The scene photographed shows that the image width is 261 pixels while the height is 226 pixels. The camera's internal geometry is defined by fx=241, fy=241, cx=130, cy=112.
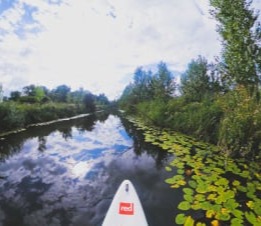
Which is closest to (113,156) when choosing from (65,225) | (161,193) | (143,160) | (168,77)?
(143,160)

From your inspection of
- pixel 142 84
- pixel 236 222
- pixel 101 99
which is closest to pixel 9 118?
pixel 236 222

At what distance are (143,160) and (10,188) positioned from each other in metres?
4.22

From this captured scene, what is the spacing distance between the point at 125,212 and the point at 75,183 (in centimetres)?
285

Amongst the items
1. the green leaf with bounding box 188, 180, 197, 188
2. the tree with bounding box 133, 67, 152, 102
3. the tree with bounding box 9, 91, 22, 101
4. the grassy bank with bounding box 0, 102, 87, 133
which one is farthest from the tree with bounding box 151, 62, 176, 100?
the tree with bounding box 9, 91, 22, 101

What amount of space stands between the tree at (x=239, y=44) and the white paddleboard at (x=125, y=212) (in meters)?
6.66

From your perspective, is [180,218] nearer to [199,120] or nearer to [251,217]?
[251,217]

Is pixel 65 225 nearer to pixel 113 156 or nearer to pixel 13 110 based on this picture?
pixel 113 156

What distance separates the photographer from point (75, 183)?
5926mm

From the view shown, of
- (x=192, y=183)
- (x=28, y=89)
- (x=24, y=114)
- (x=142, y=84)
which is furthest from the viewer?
(x=28, y=89)

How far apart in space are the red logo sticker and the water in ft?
2.36

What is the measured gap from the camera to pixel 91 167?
24.3 feet

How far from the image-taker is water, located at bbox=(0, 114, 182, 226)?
423cm

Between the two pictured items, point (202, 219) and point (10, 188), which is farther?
point (10, 188)

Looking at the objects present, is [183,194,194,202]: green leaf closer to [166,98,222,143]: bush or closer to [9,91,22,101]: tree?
[166,98,222,143]: bush
